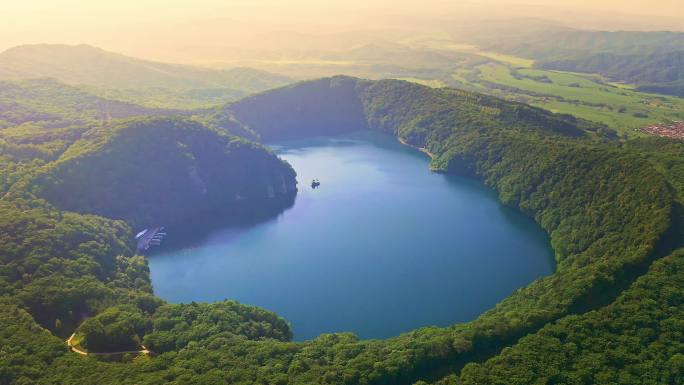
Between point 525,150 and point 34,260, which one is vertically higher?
point 525,150

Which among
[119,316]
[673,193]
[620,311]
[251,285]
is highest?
[673,193]

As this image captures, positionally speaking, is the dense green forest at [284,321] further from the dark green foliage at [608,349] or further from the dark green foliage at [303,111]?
the dark green foliage at [303,111]

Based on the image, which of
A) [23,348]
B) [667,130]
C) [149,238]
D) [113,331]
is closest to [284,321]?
[113,331]

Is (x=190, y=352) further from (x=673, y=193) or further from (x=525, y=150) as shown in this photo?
(x=525, y=150)

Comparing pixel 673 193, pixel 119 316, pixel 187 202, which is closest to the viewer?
pixel 119 316

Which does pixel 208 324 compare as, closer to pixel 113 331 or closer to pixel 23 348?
pixel 113 331

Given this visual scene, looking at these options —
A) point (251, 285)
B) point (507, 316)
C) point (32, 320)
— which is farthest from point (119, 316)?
point (507, 316)

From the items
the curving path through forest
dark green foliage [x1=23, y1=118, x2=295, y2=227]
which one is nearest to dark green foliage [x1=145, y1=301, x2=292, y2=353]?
the curving path through forest
